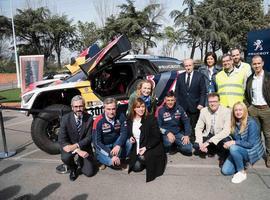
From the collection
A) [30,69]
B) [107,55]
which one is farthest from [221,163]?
[30,69]

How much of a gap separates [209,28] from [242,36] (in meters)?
3.52

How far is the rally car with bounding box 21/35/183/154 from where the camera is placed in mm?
5316

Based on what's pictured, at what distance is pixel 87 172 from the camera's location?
4.41m

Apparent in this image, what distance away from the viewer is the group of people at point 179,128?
4.30 meters

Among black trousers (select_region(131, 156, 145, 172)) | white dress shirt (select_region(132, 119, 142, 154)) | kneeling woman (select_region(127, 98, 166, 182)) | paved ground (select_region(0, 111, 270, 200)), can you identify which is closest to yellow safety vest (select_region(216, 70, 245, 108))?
paved ground (select_region(0, 111, 270, 200))

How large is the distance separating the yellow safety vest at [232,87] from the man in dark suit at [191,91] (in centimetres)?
34

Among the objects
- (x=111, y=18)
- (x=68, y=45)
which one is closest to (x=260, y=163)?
(x=111, y=18)

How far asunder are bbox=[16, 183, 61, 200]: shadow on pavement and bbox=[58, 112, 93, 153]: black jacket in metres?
0.54

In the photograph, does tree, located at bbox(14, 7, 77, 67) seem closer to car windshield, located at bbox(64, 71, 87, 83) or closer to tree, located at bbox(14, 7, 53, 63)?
tree, located at bbox(14, 7, 53, 63)

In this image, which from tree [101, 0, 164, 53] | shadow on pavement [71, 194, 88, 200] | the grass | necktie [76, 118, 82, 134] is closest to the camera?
shadow on pavement [71, 194, 88, 200]

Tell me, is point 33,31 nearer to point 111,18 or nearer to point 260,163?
point 111,18

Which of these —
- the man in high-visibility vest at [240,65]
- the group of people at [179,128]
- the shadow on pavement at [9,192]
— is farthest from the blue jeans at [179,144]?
the shadow on pavement at [9,192]

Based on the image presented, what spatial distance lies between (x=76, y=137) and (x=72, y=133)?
8cm

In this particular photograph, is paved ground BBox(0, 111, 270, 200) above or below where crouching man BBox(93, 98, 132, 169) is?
below
